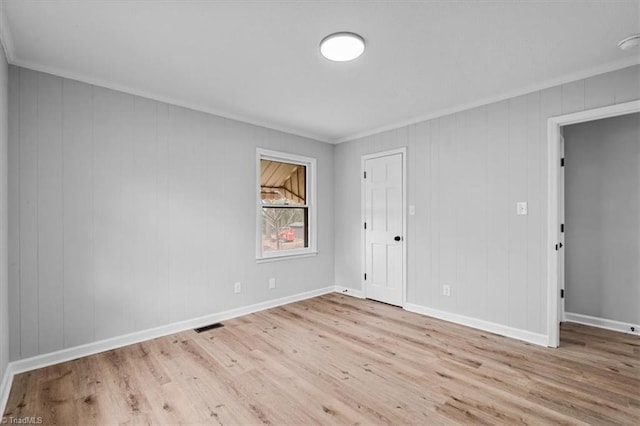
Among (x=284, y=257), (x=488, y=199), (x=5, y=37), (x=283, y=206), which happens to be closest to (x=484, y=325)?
(x=488, y=199)

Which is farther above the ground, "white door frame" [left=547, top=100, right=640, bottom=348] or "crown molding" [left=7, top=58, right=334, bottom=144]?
"crown molding" [left=7, top=58, right=334, bottom=144]

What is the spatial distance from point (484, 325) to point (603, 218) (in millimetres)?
1808

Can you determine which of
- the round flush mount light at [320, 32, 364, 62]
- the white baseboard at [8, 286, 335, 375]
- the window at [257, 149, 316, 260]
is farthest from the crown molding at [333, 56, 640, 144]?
the white baseboard at [8, 286, 335, 375]

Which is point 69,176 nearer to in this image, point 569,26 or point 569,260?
point 569,26

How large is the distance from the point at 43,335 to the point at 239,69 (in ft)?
9.07

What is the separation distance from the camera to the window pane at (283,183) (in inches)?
172

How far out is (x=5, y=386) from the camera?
2.20 m

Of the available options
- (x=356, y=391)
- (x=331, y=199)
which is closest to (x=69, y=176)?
(x=356, y=391)

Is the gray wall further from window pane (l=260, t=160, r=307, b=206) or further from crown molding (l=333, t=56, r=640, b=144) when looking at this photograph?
window pane (l=260, t=160, r=307, b=206)

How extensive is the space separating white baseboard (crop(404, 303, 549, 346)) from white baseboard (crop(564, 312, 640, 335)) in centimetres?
106

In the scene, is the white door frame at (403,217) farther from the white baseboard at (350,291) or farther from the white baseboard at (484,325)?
the white baseboard at (484,325)

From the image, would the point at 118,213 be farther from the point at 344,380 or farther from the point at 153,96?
the point at 344,380

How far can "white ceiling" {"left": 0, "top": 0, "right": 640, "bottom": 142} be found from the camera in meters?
1.96

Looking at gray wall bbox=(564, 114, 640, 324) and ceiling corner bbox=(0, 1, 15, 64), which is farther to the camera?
gray wall bbox=(564, 114, 640, 324)
